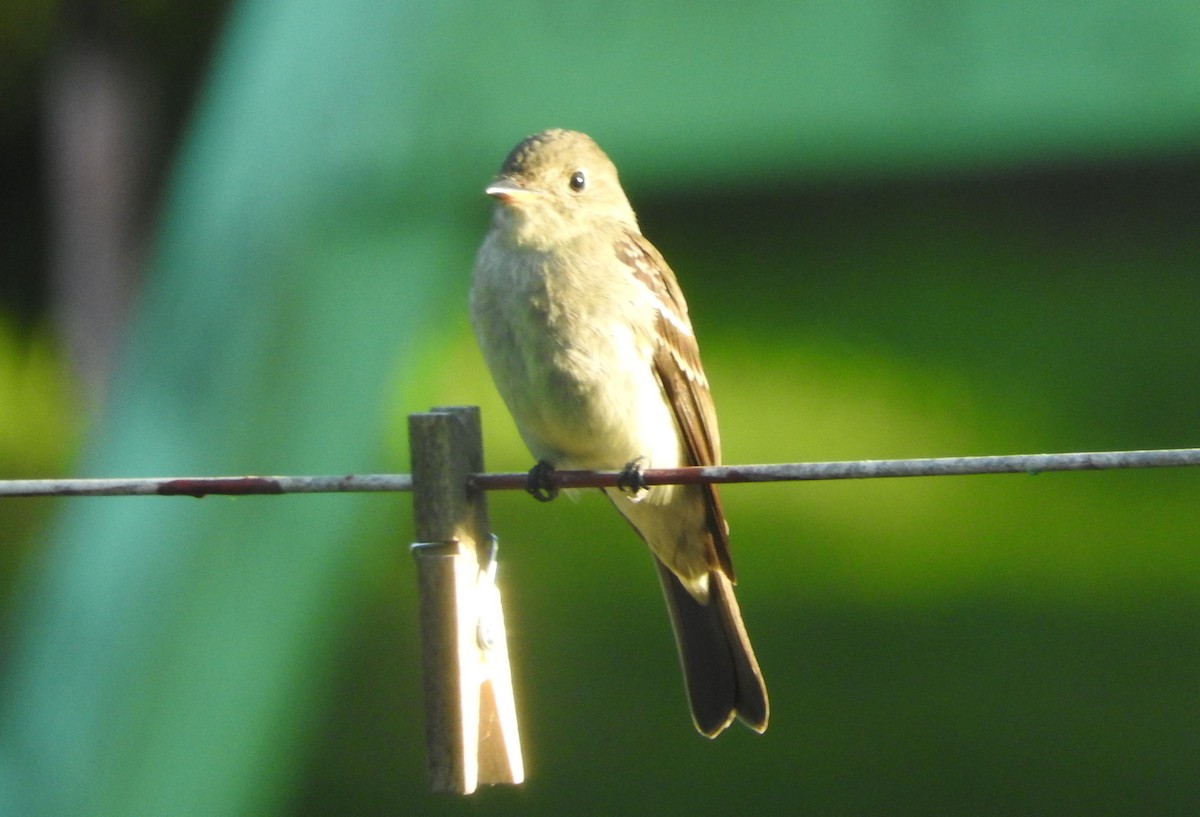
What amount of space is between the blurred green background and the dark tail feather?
0.29m

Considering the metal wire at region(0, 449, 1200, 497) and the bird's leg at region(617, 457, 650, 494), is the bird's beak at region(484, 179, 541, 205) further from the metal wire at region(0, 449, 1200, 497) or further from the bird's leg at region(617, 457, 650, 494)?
the metal wire at region(0, 449, 1200, 497)

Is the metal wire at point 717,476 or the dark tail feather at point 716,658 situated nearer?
the metal wire at point 717,476

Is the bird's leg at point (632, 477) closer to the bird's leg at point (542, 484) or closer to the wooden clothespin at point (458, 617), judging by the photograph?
the bird's leg at point (542, 484)

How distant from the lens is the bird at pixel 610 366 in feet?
12.2

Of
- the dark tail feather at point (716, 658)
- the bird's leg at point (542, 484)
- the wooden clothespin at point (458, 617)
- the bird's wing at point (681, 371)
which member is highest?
the bird's wing at point (681, 371)

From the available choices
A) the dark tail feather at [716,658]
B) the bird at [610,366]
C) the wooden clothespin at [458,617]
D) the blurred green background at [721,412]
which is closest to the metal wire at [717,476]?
the wooden clothespin at [458,617]

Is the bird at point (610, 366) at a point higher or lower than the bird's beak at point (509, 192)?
lower

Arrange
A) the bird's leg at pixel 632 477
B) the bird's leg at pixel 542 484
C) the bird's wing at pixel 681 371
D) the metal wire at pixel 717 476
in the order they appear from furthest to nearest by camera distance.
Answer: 1. the bird's wing at pixel 681 371
2. the bird's leg at pixel 542 484
3. the bird's leg at pixel 632 477
4. the metal wire at pixel 717 476

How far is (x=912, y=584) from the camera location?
418 cm

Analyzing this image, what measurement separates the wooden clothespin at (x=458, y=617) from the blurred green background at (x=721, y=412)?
1984 mm

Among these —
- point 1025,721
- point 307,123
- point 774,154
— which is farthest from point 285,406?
point 1025,721

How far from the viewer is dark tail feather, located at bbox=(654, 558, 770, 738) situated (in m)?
3.69

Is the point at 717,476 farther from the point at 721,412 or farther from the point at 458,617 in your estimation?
the point at 721,412

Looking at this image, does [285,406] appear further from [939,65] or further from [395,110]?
[939,65]
